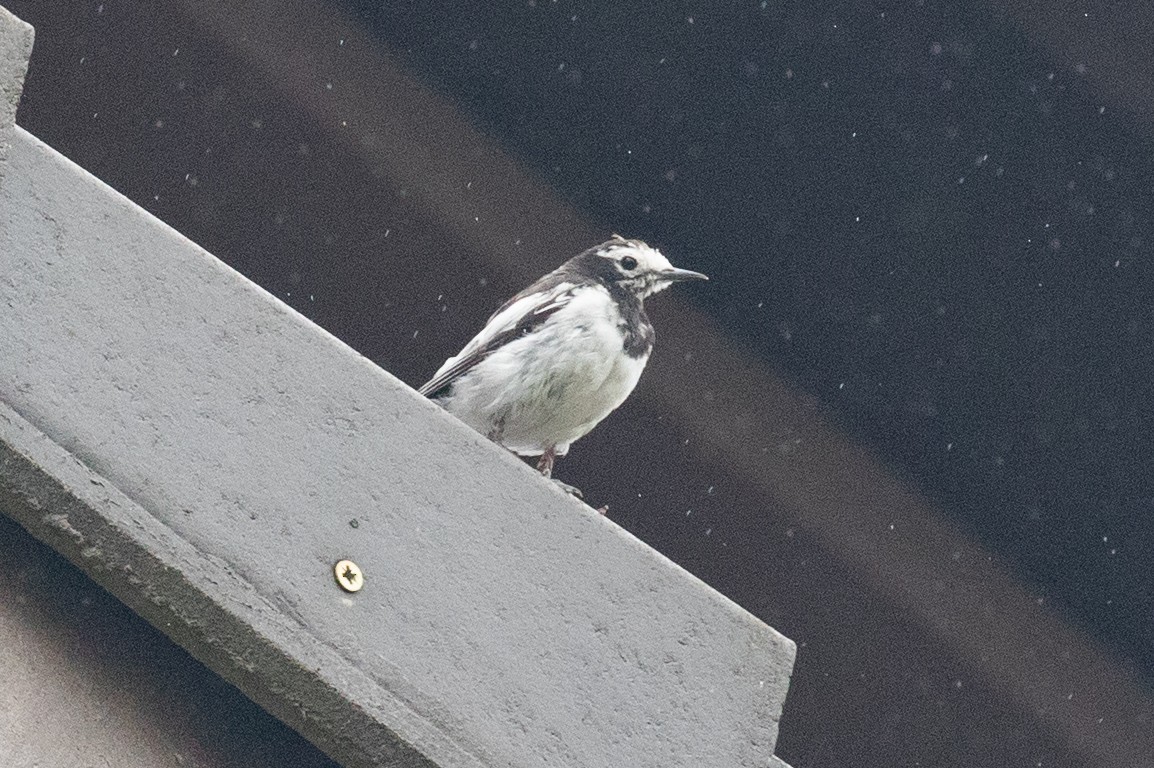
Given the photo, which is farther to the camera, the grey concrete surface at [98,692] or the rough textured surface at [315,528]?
the rough textured surface at [315,528]

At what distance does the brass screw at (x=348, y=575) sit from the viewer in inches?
115

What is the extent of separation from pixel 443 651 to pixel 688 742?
1.79 ft

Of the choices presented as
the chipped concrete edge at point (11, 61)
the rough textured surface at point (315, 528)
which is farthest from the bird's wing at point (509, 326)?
the chipped concrete edge at point (11, 61)

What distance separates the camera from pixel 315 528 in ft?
9.78

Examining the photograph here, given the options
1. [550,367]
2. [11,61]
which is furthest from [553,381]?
[11,61]

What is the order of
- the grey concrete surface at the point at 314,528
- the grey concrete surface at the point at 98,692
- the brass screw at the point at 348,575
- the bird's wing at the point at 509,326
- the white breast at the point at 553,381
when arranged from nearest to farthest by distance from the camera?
the grey concrete surface at the point at 98,692, the grey concrete surface at the point at 314,528, the brass screw at the point at 348,575, the white breast at the point at 553,381, the bird's wing at the point at 509,326

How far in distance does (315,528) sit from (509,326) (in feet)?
8.55

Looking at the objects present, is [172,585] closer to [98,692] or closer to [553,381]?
[98,692]

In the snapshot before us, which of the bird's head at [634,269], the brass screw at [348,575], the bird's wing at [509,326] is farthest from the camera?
the bird's head at [634,269]

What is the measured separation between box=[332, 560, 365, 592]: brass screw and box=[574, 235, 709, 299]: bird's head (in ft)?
9.65

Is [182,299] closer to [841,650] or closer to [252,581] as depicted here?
[252,581]

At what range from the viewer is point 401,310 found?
705cm

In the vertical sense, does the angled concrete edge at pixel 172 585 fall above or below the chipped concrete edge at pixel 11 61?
below

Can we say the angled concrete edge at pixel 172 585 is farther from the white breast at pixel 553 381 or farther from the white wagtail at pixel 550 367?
the white breast at pixel 553 381
